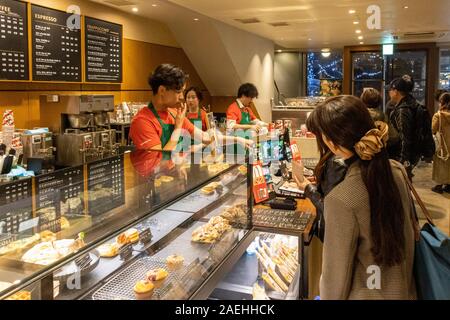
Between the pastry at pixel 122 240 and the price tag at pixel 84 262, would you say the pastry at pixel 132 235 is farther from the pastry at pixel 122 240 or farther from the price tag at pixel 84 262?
the price tag at pixel 84 262

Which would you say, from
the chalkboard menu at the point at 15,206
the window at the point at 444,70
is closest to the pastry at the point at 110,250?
the chalkboard menu at the point at 15,206

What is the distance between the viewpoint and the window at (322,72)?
42.4 ft

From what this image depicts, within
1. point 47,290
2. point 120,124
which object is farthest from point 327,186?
point 120,124

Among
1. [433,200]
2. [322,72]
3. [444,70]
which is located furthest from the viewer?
[322,72]

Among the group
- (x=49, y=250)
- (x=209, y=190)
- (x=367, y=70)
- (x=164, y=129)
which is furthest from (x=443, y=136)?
(x=367, y=70)

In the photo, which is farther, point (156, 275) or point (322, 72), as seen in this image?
point (322, 72)

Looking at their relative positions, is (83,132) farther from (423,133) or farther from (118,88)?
(423,133)

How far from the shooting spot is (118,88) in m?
6.00

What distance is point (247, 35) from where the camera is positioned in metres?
8.49

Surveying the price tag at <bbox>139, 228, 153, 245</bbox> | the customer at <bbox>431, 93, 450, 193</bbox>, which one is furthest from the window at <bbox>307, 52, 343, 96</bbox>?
→ the price tag at <bbox>139, 228, 153, 245</bbox>

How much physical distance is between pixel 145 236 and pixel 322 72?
12.2m

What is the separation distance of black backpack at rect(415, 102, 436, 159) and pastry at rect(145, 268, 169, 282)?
3.96 m
